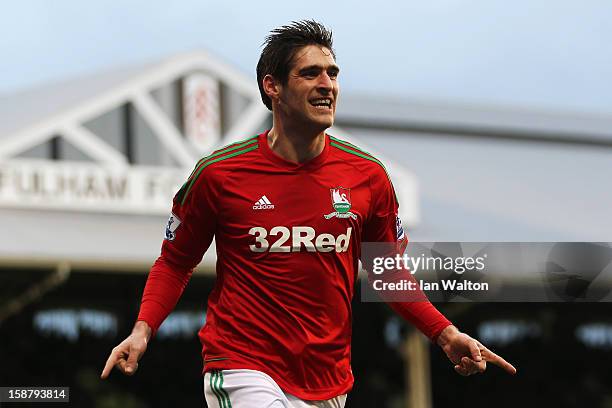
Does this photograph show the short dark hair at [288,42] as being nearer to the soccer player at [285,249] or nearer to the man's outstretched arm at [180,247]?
the soccer player at [285,249]

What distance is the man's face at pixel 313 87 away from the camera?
435 cm

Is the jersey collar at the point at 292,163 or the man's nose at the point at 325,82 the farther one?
the jersey collar at the point at 292,163

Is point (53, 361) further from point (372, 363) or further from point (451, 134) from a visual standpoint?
point (451, 134)

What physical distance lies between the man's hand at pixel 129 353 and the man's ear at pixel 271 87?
3.17 feet

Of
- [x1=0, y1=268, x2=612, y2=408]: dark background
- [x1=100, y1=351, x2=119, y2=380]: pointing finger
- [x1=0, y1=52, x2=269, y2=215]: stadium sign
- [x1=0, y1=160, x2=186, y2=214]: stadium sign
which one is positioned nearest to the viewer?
[x1=100, y1=351, x2=119, y2=380]: pointing finger

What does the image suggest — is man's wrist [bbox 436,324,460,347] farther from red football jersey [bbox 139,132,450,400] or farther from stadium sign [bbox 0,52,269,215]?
stadium sign [bbox 0,52,269,215]

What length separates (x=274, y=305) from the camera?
4305 millimetres

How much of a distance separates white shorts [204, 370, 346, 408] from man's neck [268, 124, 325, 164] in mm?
814

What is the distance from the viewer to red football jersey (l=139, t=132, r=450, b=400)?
4289mm

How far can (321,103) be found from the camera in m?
4.36

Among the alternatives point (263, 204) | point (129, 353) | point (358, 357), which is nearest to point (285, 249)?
point (263, 204)

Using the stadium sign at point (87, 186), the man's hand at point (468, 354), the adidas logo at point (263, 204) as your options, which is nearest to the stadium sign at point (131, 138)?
the stadium sign at point (87, 186)

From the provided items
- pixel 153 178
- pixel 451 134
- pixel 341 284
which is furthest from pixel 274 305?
pixel 451 134

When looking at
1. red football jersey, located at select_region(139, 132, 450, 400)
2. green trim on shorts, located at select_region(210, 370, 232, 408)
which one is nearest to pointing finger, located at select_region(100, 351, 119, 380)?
red football jersey, located at select_region(139, 132, 450, 400)
